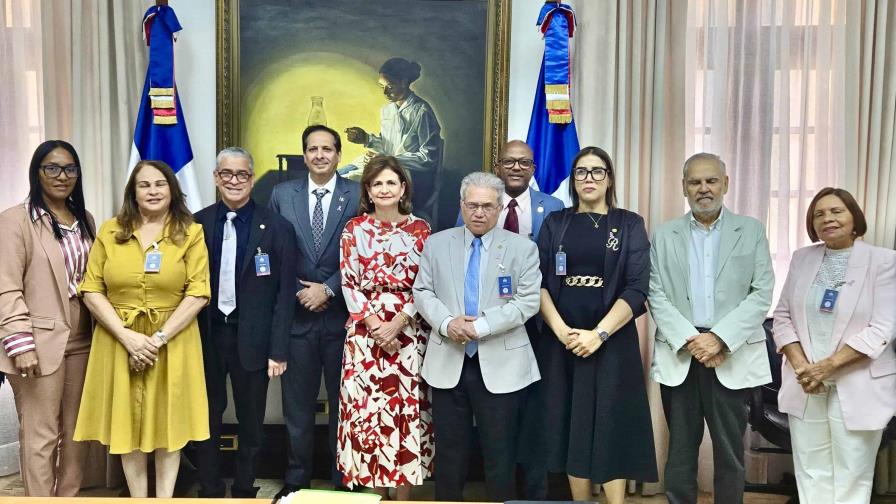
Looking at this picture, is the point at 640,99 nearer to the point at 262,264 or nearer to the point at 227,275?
the point at 262,264

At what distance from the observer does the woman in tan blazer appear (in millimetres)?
2982

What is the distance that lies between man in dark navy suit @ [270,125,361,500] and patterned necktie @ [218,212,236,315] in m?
0.29

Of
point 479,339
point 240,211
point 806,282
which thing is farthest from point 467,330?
point 806,282

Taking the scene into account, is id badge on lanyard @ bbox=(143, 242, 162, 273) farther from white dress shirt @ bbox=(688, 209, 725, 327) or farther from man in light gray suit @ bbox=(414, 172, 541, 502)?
white dress shirt @ bbox=(688, 209, 725, 327)

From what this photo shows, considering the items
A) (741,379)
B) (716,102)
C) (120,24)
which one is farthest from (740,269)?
(120,24)

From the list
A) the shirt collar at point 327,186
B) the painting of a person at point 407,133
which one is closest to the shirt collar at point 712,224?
the painting of a person at point 407,133

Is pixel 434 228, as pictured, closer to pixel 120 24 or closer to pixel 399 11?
pixel 399 11

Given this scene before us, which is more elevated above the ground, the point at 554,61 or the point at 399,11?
the point at 399,11

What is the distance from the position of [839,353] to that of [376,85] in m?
2.79


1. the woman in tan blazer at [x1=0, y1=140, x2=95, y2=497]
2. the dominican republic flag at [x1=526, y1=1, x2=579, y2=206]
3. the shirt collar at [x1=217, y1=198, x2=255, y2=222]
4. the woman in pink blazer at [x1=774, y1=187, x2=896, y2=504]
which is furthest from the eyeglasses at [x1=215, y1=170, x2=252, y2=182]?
the woman in pink blazer at [x1=774, y1=187, x2=896, y2=504]

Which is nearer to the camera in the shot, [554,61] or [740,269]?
[740,269]

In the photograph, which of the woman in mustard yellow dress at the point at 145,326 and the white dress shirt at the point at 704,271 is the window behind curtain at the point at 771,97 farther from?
the woman in mustard yellow dress at the point at 145,326

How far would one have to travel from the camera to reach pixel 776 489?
12.9ft

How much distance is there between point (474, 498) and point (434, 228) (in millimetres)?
1549
